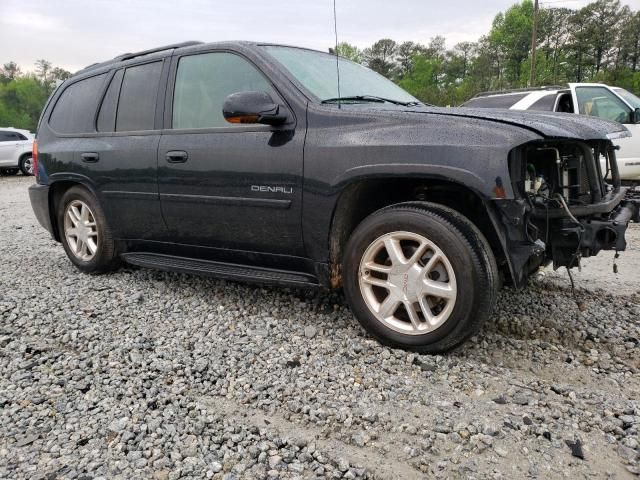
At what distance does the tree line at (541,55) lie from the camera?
53188 millimetres

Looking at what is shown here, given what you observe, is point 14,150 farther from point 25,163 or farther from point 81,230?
point 81,230

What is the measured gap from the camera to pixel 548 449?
79.9 inches

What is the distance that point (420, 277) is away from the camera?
2820 mm

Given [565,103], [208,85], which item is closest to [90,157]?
[208,85]

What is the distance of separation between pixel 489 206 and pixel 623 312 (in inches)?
63.1

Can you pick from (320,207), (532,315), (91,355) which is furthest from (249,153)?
(532,315)

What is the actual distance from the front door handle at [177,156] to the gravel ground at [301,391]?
102cm

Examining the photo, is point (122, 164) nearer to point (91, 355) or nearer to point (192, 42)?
point (192, 42)

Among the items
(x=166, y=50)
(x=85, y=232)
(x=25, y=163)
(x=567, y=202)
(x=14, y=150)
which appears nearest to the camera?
(x=567, y=202)

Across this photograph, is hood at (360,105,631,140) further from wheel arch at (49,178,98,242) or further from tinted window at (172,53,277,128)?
wheel arch at (49,178,98,242)

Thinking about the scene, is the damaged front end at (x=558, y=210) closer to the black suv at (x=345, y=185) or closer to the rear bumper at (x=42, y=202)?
the black suv at (x=345, y=185)

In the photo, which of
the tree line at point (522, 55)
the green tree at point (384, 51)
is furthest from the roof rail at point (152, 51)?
the green tree at point (384, 51)

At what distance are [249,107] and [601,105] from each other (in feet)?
22.0

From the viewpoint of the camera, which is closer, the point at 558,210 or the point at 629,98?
the point at 558,210
